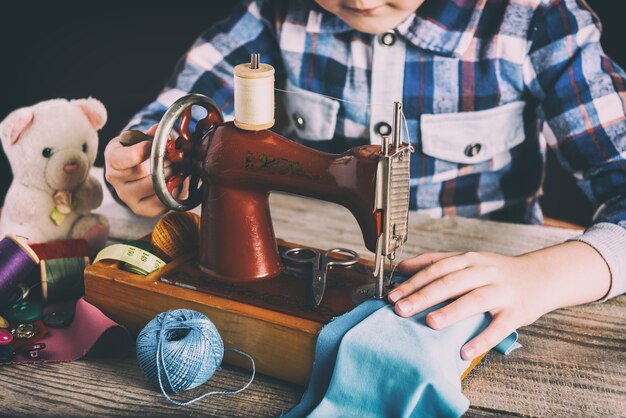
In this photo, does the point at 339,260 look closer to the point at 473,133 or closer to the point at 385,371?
the point at 385,371

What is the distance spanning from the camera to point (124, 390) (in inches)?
33.1

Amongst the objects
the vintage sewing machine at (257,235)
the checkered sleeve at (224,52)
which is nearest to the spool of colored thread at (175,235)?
the vintage sewing machine at (257,235)

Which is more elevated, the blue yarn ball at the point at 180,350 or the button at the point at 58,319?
the blue yarn ball at the point at 180,350

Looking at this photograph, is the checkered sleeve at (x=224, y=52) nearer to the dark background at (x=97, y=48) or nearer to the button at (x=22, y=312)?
the button at (x=22, y=312)

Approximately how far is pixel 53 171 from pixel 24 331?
26 centimetres

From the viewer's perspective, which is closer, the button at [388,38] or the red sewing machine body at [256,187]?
the red sewing machine body at [256,187]

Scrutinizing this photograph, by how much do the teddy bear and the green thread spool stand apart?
10cm

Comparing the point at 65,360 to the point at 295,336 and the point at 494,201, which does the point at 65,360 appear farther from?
the point at 494,201

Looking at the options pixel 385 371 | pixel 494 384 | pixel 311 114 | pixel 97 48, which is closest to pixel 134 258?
pixel 385 371

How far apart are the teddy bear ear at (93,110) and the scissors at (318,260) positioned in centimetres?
37

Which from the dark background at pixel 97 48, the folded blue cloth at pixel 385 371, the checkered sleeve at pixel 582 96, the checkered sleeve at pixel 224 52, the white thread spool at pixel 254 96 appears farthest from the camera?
the dark background at pixel 97 48

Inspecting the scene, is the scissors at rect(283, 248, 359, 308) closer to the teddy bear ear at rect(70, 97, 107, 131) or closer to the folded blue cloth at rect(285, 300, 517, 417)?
the folded blue cloth at rect(285, 300, 517, 417)

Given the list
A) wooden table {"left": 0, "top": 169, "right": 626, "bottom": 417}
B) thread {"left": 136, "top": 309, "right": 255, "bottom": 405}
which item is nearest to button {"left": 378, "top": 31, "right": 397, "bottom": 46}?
wooden table {"left": 0, "top": 169, "right": 626, "bottom": 417}

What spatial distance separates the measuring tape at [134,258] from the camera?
38.3 inches
